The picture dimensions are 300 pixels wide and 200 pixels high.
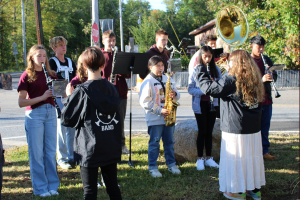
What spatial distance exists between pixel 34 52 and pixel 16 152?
3.17 m

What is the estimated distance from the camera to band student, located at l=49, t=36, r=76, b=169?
4.65m

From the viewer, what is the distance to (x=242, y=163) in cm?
333

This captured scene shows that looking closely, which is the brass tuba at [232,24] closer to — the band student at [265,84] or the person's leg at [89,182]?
the band student at [265,84]

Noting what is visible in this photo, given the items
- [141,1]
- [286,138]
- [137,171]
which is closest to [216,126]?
[137,171]

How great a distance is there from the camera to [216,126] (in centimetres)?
516

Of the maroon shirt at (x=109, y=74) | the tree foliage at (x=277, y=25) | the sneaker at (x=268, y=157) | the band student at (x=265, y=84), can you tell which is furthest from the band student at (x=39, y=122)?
the tree foliage at (x=277, y=25)

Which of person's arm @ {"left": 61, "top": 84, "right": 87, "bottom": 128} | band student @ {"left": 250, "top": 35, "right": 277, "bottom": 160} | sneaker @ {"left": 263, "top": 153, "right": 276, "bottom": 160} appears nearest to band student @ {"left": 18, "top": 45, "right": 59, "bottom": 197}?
person's arm @ {"left": 61, "top": 84, "right": 87, "bottom": 128}

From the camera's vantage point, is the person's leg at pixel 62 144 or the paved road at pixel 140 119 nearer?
the person's leg at pixel 62 144

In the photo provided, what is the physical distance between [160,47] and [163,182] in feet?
8.07

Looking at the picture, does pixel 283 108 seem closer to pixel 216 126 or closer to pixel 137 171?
pixel 216 126

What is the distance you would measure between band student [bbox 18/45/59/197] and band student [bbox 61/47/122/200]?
104 cm

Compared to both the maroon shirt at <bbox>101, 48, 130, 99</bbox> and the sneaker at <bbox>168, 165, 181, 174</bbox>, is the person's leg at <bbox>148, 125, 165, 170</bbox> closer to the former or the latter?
the sneaker at <bbox>168, 165, 181, 174</bbox>

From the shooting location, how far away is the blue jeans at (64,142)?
16.4ft

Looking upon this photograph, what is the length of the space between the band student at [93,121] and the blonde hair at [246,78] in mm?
1528
